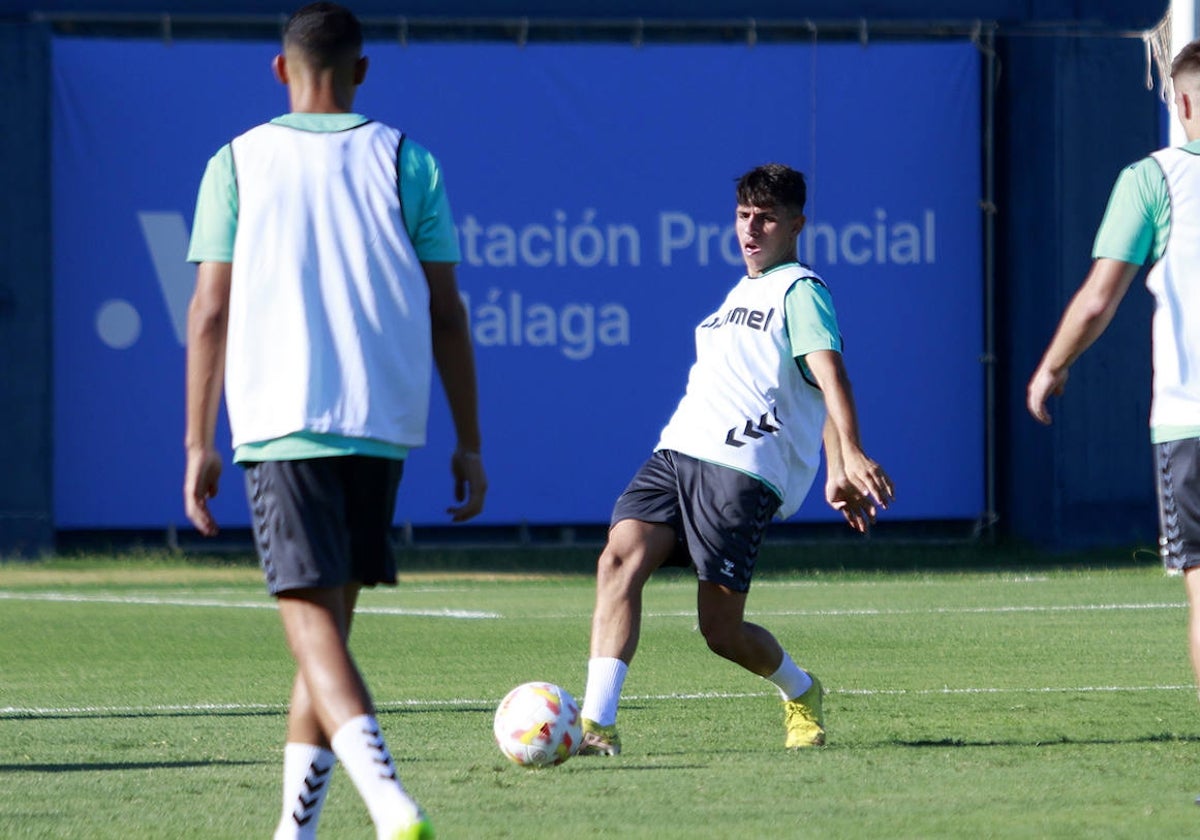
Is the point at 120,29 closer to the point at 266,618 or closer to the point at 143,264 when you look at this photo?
the point at 143,264

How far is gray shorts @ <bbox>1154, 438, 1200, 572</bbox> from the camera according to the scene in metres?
5.99

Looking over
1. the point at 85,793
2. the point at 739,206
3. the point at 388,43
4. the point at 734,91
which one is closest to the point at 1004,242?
the point at 734,91

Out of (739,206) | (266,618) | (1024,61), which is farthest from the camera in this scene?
(1024,61)

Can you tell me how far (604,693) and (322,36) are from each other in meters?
2.98

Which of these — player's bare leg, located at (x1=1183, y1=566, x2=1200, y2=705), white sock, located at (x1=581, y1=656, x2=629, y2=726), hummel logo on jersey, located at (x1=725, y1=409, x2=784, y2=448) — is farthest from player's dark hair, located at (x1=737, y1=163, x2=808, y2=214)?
player's bare leg, located at (x1=1183, y1=566, x2=1200, y2=705)

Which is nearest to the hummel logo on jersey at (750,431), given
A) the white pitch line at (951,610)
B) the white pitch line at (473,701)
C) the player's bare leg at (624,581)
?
the player's bare leg at (624,581)

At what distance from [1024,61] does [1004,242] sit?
6.18 ft

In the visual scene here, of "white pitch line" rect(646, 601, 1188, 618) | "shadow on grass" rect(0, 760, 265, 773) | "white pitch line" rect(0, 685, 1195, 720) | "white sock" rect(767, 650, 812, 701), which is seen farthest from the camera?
"white pitch line" rect(646, 601, 1188, 618)

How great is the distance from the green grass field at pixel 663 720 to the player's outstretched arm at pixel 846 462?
86 centimetres

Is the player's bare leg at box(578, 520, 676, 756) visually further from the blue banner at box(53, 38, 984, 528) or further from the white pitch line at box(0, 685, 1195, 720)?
the blue banner at box(53, 38, 984, 528)

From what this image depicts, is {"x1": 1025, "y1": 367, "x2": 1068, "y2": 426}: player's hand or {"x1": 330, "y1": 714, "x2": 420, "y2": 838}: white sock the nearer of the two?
{"x1": 330, "y1": 714, "x2": 420, "y2": 838}: white sock

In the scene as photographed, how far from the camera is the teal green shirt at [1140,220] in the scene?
5.95m

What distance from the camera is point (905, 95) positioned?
21922 millimetres

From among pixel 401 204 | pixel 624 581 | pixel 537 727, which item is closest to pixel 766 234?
pixel 624 581
